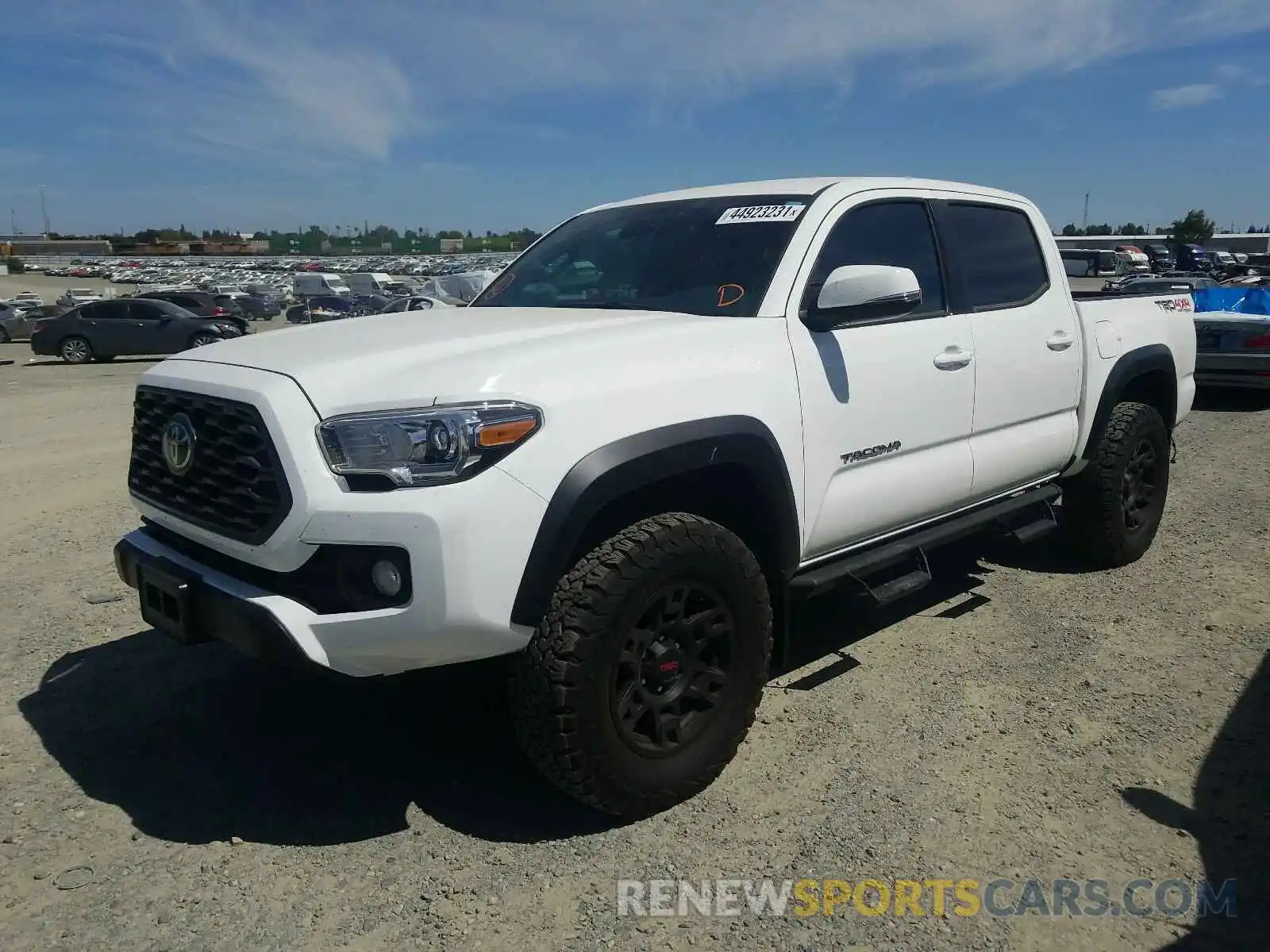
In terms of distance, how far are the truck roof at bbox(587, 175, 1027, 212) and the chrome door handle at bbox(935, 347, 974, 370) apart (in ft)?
2.36

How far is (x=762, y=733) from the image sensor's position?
3660mm

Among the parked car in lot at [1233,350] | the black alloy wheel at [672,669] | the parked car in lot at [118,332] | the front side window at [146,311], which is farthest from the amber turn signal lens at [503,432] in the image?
the front side window at [146,311]

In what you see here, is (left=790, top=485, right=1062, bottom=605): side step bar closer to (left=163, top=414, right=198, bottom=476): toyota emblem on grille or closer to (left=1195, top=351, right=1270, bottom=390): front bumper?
(left=163, top=414, right=198, bottom=476): toyota emblem on grille

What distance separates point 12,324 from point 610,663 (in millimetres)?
33092

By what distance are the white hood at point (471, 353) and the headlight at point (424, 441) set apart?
4 cm

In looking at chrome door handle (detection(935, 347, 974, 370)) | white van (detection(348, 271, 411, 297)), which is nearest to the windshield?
chrome door handle (detection(935, 347, 974, 370))

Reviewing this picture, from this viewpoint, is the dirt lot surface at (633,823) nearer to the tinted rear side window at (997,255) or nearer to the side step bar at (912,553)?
the side step bar at (912,553)

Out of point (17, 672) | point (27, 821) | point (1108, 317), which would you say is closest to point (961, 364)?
point (1108, 317)

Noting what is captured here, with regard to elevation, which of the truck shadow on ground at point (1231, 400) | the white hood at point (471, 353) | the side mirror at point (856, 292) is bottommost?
the truck shadow on ground at point (1231, 400)

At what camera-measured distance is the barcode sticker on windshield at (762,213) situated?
3.70 metres

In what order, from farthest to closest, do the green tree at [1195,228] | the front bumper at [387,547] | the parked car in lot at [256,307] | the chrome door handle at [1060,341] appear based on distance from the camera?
the green tree at [1195,228]
the parked car in lot at [256,307]
the chrome door handle at [1060,341]
the front bumper at [387,547]

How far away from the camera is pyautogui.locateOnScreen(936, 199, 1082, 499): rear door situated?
13.9 feet

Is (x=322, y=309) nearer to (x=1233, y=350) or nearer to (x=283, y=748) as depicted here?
(x=1233, y=350)

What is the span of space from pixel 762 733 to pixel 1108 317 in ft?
9.82
